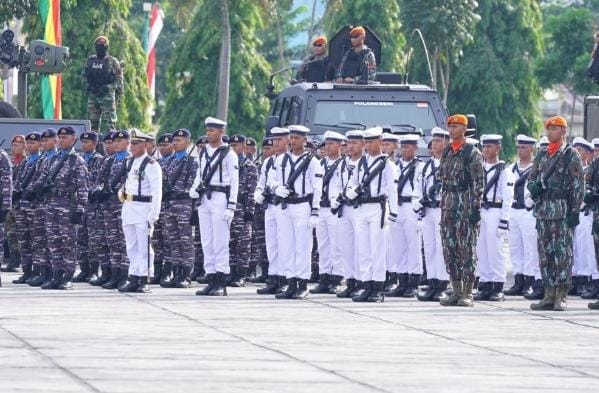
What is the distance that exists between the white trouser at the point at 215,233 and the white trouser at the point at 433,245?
2223 millimetres

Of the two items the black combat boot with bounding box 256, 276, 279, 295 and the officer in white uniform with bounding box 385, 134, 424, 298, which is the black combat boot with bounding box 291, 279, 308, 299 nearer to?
the black combat boot with bounding box 256, 276, 279, 295

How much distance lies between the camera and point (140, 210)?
20125 mm

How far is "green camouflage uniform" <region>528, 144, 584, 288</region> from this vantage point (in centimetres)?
1864

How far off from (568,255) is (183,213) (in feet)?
15.9

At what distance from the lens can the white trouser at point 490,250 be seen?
20281mm

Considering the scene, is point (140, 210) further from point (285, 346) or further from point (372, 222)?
point (285, 346)

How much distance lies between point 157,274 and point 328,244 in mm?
2276

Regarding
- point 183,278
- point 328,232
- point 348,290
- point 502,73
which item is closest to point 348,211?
point 348,290

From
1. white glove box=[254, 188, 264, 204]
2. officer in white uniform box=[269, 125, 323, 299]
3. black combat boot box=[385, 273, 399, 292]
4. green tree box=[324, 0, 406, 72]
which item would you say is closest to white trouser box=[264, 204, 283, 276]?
white glove box=[254, 188, 264, 204]

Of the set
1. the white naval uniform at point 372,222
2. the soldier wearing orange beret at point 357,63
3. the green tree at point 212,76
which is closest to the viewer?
the white naval uniform at point 372,222

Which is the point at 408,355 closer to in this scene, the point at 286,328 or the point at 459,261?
the point at 286,328

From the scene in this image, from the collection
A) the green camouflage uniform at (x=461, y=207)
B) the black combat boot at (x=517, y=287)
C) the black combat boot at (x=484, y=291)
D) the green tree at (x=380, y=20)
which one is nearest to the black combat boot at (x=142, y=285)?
the green camouflage uniform at (x=461, y=207)

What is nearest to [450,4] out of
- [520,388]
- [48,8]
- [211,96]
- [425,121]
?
[211,96]

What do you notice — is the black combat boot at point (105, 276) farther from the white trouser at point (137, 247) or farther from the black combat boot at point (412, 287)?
the black combat boot at point (412, 287)
